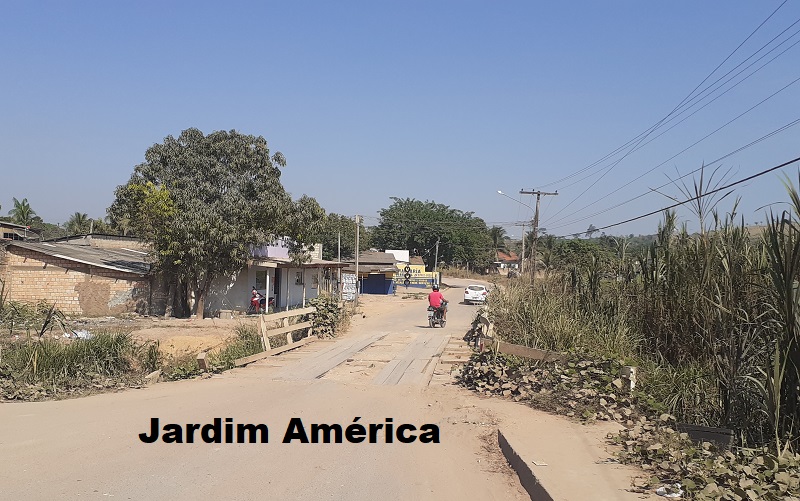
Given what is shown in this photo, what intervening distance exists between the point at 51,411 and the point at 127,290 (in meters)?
20.9

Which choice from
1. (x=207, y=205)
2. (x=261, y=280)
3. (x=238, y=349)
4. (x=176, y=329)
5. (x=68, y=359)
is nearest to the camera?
(x=68, y=359)

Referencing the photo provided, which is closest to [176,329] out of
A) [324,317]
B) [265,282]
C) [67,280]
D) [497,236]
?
[67,280]

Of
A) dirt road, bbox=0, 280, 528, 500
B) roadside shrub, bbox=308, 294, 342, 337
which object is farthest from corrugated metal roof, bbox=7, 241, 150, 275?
dirt road, bbox=0, 280, 528, 500

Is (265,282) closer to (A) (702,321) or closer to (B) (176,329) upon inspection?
(B) (176,329)

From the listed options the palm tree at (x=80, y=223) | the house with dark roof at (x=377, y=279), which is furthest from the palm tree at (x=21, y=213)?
the house with dark roof at (x=377, y=279)

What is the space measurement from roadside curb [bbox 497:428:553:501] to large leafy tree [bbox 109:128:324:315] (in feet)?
68.8

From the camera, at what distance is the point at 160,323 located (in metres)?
26.1

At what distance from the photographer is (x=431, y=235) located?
334 ft

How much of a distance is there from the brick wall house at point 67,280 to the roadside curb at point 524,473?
985 inches

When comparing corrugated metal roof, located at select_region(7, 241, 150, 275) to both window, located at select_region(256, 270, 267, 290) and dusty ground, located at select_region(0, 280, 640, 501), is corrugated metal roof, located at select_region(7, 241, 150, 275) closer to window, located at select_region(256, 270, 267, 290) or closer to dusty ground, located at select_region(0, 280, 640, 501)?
window, located at select_region(256, 270, 267, 290)

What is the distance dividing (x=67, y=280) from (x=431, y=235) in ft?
251

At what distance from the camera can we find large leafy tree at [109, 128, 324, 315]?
2645 cm

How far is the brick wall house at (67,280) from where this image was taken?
27.7 meters

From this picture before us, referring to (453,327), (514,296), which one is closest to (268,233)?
(453,327)
